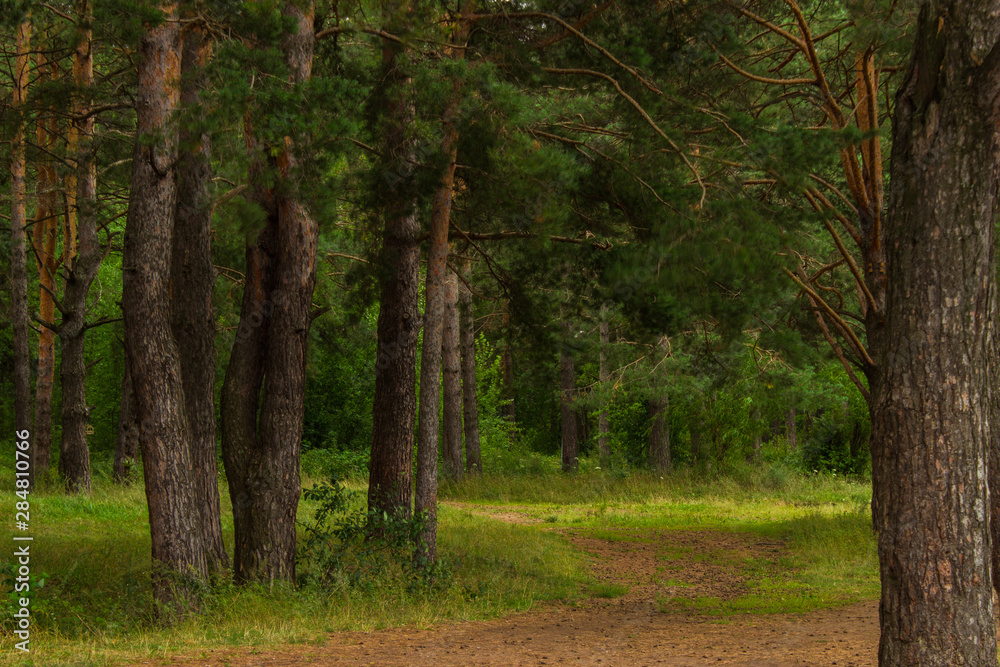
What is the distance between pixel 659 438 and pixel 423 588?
53.2 ft

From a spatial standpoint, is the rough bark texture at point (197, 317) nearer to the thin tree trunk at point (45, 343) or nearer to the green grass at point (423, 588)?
the green grass at point (423, 588)

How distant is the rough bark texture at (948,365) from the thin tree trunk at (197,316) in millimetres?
6660

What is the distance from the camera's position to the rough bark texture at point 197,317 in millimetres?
8875

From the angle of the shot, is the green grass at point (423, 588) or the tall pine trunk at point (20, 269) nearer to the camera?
the green grass at point (423, 588)

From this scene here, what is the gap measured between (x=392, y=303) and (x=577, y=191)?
9.23 ft

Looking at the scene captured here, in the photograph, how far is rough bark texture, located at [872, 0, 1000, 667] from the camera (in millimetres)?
4801

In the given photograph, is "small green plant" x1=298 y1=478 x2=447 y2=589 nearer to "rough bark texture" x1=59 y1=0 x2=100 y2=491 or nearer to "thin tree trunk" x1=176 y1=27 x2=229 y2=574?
"thin tree trunk" x1=176 y1=27 x2=229 y2=574

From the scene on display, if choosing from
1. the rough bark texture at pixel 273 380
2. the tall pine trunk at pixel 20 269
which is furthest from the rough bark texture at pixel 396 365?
the tall pine trunk at pixel 20 269

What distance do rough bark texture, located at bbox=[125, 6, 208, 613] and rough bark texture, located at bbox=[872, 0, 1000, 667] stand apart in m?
6.06

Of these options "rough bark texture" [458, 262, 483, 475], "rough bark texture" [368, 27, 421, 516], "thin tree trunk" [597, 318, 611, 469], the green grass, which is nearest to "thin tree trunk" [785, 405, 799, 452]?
"thin tree trunk" [597, 318, 611, 469]

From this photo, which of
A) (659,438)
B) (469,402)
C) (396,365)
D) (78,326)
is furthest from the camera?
(659,438)

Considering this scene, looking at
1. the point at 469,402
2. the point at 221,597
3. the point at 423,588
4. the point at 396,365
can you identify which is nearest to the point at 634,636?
the point at 423,588

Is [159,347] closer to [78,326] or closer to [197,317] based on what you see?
[197,317]

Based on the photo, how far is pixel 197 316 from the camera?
897cm
